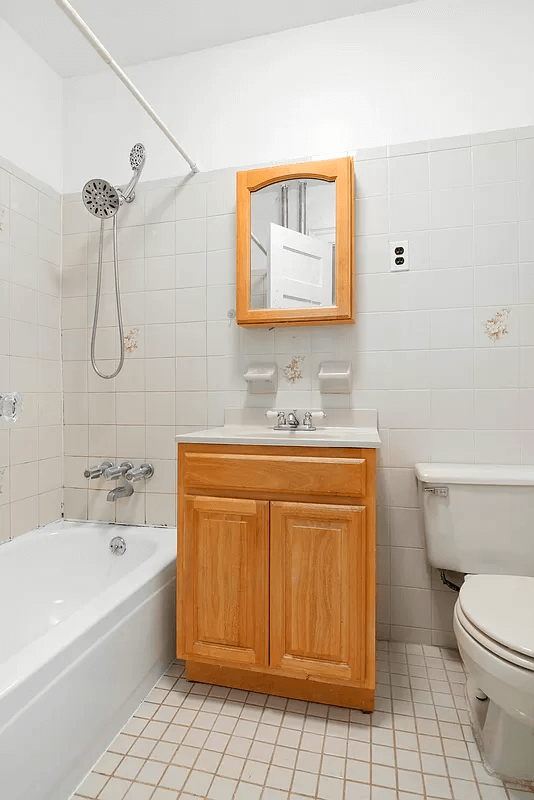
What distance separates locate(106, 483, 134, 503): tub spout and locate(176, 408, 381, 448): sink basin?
473 millimetres

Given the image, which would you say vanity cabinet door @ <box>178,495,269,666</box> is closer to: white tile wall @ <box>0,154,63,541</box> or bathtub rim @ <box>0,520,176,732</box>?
bathtub rim @ <box>0,520,176,732</box>

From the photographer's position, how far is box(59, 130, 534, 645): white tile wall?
5.69 ft

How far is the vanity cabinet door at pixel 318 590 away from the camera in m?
1.39

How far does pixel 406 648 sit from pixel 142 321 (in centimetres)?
172

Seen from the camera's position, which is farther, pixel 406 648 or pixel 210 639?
pixel 406 648

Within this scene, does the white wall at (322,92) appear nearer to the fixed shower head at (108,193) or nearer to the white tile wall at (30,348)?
the fixed shower head at (108,193)

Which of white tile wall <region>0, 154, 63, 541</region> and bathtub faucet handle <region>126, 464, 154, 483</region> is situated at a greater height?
white tile wall <region>0, 154, 63, 541</region>

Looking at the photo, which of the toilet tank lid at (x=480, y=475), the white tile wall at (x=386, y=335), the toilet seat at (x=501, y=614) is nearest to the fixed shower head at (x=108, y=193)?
the white tile wall at (x=386, y=335)

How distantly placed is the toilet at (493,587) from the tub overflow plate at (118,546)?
46.8 inches

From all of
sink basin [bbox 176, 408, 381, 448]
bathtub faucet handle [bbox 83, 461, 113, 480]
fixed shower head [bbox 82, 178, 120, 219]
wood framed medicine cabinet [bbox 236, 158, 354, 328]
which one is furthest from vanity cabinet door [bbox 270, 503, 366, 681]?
fixed shower head [bbox 82, 178, 120, 219]

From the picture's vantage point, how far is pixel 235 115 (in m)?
2.02

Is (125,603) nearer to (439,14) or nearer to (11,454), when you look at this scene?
(11,454)

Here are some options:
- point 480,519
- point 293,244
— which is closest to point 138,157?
point 293,244

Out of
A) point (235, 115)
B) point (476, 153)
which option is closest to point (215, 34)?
point (235, 115)
